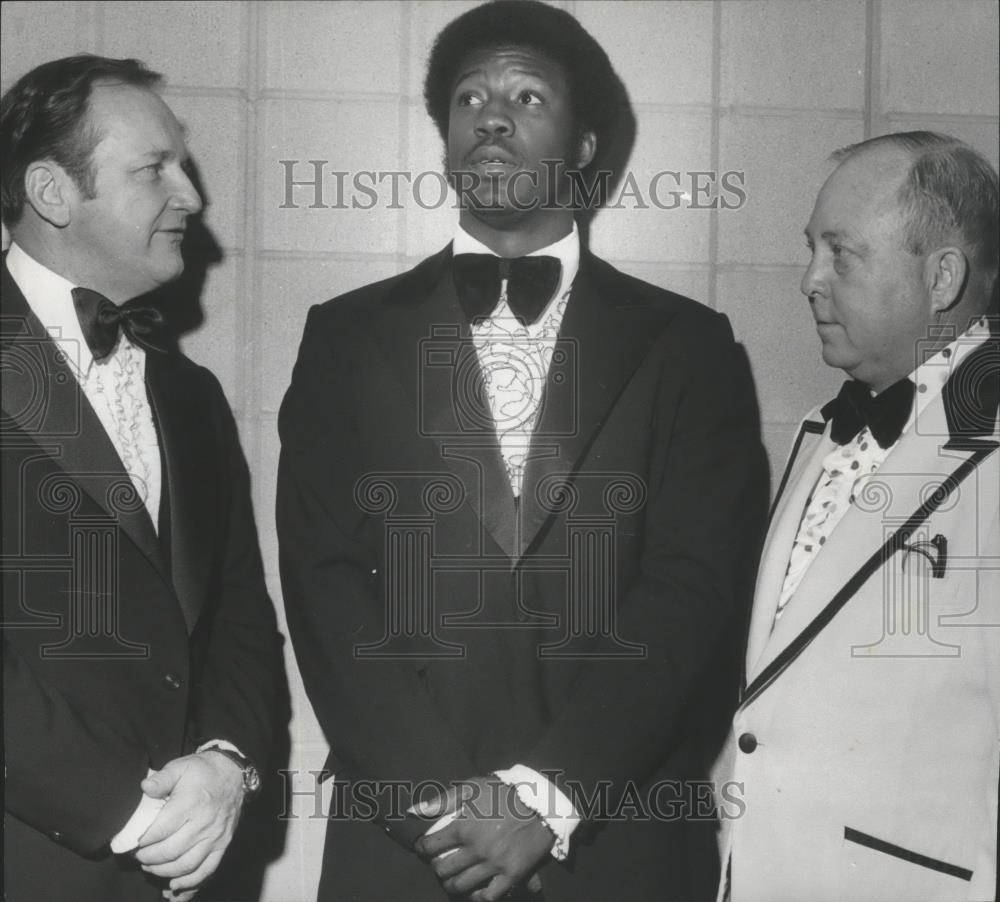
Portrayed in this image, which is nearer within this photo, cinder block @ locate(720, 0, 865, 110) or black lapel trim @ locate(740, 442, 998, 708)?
black lapel trim @ locate(740, 442, 998, 708)

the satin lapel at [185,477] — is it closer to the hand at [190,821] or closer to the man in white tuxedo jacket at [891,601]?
the hand at [190,821]

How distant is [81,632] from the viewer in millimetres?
1604

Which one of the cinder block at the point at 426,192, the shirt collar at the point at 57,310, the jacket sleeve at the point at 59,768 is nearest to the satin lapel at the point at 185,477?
the shirt collar at the point at 57,310

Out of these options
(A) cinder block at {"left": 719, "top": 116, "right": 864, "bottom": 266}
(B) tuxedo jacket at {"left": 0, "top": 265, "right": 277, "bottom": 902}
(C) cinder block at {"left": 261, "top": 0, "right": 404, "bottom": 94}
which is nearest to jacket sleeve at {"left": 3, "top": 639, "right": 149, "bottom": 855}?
(B) tuxedo jacket at {"left": 0, "top": 265, "right": 277, "bottom": 902}

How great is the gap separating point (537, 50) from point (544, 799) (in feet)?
3.72

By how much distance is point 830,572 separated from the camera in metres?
1.59

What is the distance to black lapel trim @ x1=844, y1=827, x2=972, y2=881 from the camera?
152 cm

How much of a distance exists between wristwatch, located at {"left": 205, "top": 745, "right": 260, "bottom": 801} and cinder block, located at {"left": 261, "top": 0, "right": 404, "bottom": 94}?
108cm

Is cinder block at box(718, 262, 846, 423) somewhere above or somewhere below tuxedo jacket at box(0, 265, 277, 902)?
above

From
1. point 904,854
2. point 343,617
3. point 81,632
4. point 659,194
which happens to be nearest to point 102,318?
point 81,632

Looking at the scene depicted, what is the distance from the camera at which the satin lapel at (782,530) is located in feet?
5.42

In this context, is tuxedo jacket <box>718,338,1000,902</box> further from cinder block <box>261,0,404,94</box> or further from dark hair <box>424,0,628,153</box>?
cinder block <box>261,0,404,94</box>

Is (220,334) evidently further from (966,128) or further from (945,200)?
(966,128)

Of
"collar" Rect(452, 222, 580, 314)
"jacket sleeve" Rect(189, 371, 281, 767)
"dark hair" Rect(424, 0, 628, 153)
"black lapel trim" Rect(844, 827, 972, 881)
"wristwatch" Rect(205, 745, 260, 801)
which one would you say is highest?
"dark hair" Rect(424, 0, 628, 153)
